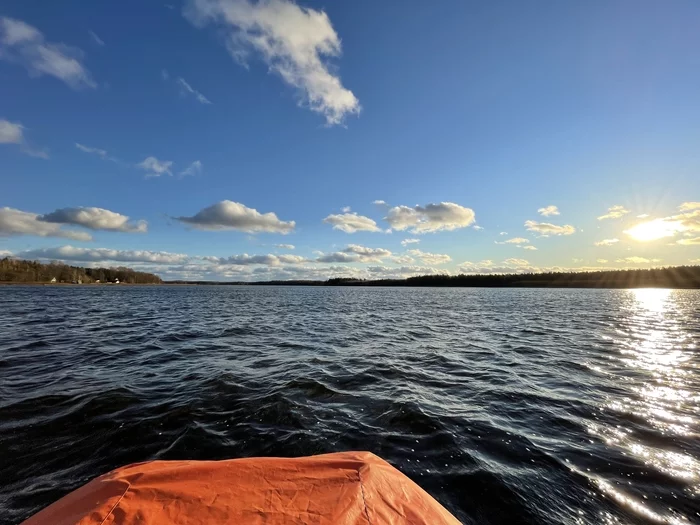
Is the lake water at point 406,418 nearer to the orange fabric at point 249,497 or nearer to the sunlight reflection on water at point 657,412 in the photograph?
the sunlight reflection on water at point 657,412

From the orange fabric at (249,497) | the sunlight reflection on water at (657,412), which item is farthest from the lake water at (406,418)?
the orange fabric at (249,497)

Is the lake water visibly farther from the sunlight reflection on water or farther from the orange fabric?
the orange fabric

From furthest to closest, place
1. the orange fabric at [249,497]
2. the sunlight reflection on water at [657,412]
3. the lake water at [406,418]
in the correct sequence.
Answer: the sunlight reflection on water at [657,412] < the lake water at [406,418] < the orange fabric at [249,497]

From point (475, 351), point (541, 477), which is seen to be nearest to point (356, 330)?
point (475, 351)

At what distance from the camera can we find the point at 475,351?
16422mm

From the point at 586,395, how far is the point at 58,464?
43.0 feet

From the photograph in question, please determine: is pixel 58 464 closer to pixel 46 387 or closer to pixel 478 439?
pixel 46 387

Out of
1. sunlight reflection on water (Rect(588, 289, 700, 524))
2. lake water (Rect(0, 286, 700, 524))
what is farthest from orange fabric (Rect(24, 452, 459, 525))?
sunlight reflection on water (Rect(588, 289, 700, 524))

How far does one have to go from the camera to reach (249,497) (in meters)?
3.09

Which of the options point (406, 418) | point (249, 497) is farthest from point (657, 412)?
point (249, 497)


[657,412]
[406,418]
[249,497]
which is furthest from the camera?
[657,412]

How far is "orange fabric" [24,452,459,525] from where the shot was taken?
9.02 feet

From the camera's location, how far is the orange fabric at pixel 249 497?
2748 millimetres

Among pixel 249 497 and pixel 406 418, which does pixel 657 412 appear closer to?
pixel 406 418
